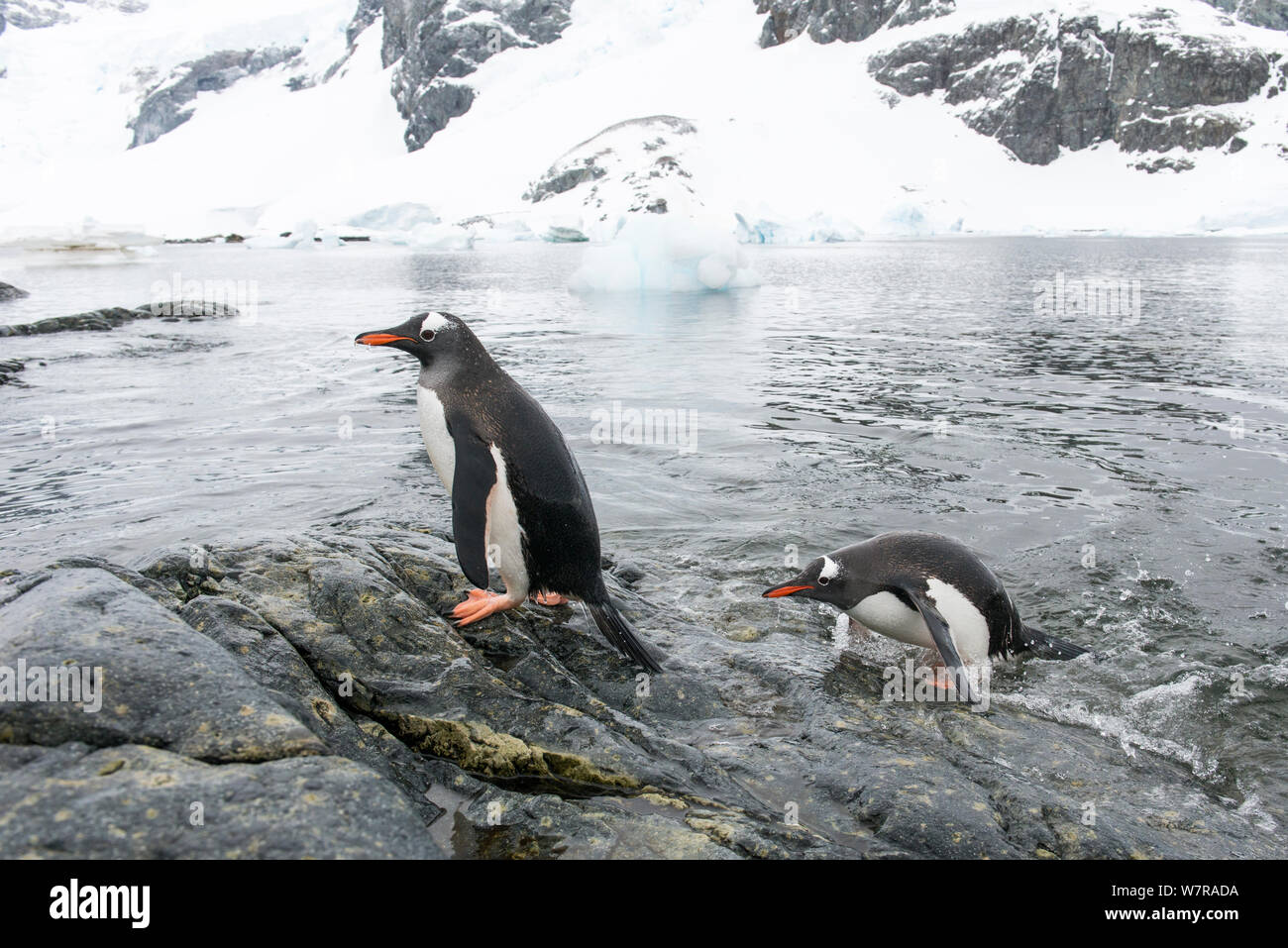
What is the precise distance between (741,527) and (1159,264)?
38.9 meters

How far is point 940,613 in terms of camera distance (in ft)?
15.2

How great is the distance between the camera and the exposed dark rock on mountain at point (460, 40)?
131250 mm

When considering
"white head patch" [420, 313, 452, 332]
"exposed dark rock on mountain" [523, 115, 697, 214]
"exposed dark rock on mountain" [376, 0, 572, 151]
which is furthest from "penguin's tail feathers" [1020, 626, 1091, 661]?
"exposed dark rock on mountain" [376, 0, 572, 151]

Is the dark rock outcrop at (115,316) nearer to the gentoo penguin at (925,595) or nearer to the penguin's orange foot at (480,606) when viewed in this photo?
the penguin's orange foot at (480,606)

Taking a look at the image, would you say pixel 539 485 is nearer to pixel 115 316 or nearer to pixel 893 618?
pixel 893 618

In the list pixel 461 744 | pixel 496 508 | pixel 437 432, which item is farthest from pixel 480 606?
pixel 461 744

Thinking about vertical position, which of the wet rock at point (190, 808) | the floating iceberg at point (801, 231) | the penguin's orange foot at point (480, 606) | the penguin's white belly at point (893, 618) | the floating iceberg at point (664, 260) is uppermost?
the floating iceberg at point (801, 231)

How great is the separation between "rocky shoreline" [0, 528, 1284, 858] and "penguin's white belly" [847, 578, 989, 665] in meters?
0.33

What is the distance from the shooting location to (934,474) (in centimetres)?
807

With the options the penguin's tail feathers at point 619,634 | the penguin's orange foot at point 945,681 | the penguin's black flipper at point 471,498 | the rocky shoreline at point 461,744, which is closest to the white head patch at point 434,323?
the penguin's black flipper at point 471,498

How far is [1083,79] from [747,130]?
1782 inches

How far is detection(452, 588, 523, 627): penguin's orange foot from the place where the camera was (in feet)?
13.3

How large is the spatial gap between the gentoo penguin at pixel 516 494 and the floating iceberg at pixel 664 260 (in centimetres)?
2152
